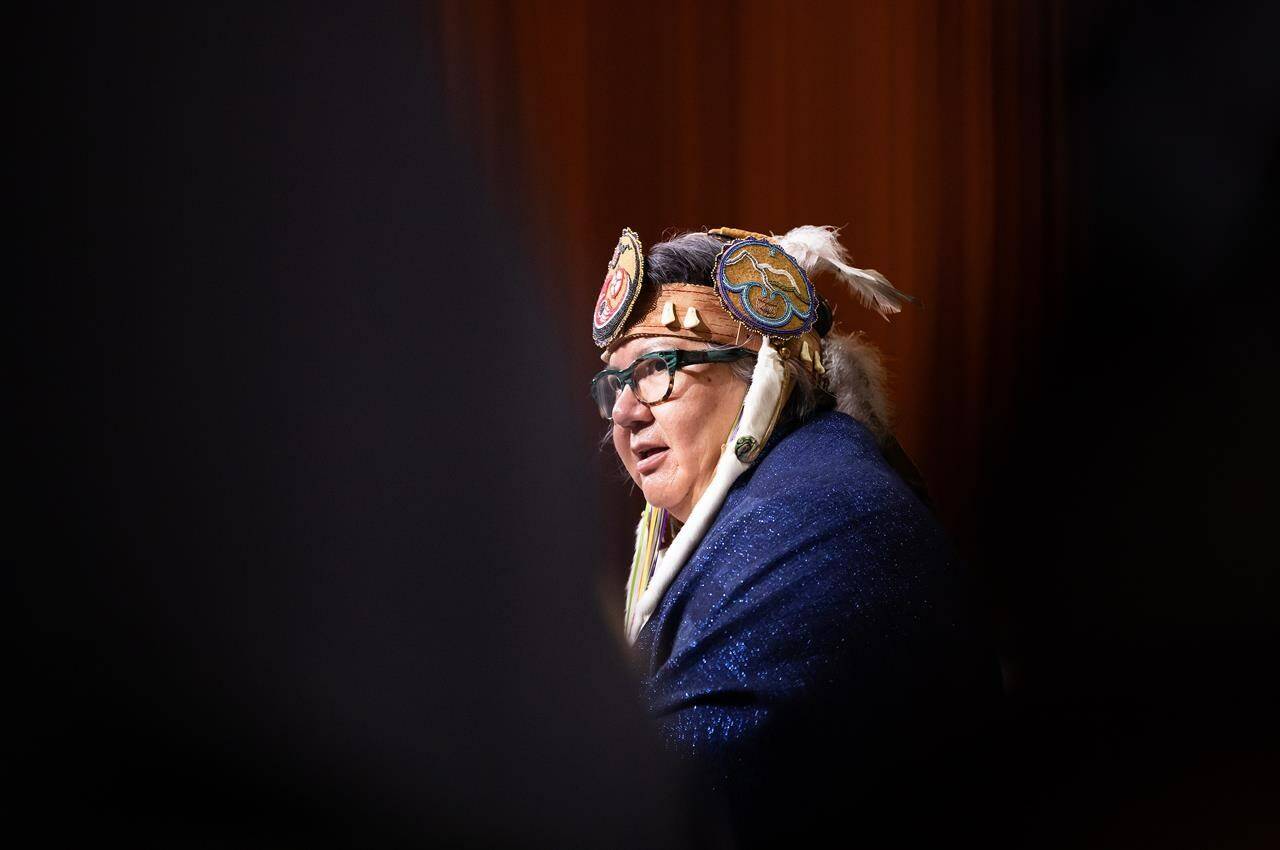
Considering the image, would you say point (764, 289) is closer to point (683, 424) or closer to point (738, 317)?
point (738, 317)

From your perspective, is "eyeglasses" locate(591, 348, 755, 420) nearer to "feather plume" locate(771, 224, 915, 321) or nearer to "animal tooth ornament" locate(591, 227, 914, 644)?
"animal tooth ornament" locate(591, 227, 914, 644)

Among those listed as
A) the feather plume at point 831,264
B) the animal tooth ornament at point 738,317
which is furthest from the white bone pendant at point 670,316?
the feather plume at point 831,264

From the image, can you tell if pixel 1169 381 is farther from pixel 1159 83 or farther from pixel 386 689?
pixel 386 689

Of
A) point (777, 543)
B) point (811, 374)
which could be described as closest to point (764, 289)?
point (811, 374)

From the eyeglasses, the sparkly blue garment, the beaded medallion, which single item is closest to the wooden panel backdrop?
the beaded medallion

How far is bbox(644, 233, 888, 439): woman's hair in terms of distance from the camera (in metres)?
1.85

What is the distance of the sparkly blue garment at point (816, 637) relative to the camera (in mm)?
1234

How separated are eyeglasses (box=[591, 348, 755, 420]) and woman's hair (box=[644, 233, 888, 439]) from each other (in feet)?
0.13

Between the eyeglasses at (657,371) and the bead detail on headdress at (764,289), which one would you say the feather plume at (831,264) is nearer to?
the bead detail on headdress at (764,289)

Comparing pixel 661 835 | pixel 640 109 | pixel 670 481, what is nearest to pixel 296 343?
pixel 661 835

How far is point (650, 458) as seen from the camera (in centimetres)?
188

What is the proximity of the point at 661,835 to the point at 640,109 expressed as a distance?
209 cm

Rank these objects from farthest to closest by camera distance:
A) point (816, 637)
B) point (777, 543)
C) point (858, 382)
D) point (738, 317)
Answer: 1. point (858, 382)
2. point (738, 317)
3. point (777, 543)
4. point (816, 637)

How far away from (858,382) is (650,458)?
1.37ft
